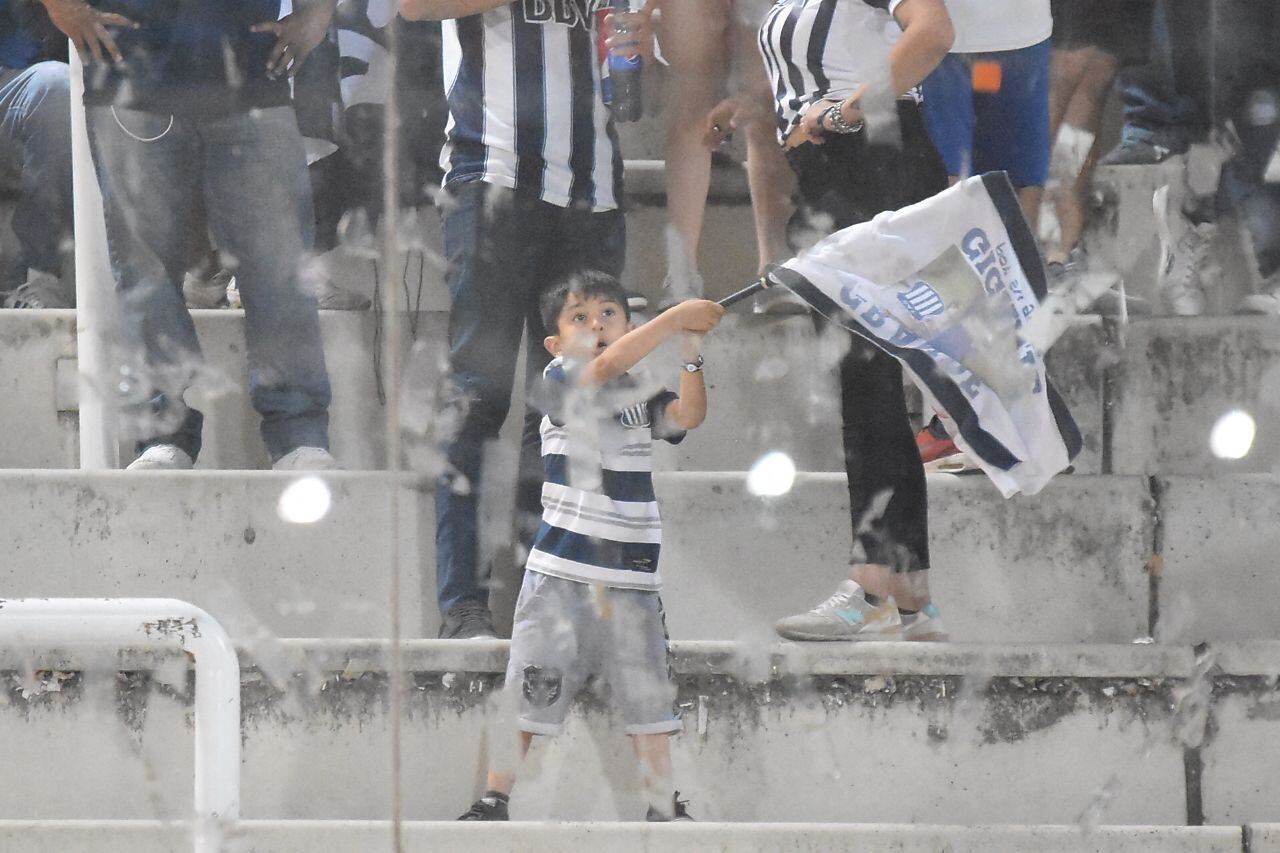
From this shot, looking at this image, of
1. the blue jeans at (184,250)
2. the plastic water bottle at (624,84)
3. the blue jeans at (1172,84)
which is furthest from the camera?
the blue jeans at (1172,84)

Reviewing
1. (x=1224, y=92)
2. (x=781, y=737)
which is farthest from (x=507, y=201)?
(x=1224, y=92)

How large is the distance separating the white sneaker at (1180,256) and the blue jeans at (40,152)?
214 cm

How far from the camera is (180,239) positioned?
312cm

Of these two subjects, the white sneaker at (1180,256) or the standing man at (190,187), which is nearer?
the standing man at (190,187)

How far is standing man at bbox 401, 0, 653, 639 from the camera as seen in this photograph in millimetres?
2795

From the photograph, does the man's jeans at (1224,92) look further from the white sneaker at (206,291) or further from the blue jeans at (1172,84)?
the white sneaker at (206,291)

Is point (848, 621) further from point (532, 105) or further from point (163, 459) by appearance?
point (163, 459)

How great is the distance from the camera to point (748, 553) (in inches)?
114

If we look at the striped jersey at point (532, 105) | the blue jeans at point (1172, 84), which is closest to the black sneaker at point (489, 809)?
the striped jersey at point (532, 105)

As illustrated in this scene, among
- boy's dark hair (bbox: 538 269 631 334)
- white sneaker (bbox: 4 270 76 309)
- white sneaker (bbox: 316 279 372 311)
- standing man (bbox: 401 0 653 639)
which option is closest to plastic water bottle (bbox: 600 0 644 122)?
standing man (bbox: 401 0 653 639)

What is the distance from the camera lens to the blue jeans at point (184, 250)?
3.04m

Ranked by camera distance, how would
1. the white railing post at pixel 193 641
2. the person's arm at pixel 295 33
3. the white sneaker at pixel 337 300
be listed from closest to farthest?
the white railing post at pixel 193 641 < the person's arm at pixel 295 33 < the white sneaker at pixel 337 300

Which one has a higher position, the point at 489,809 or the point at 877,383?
the point at 877,383

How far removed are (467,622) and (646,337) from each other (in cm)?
54
